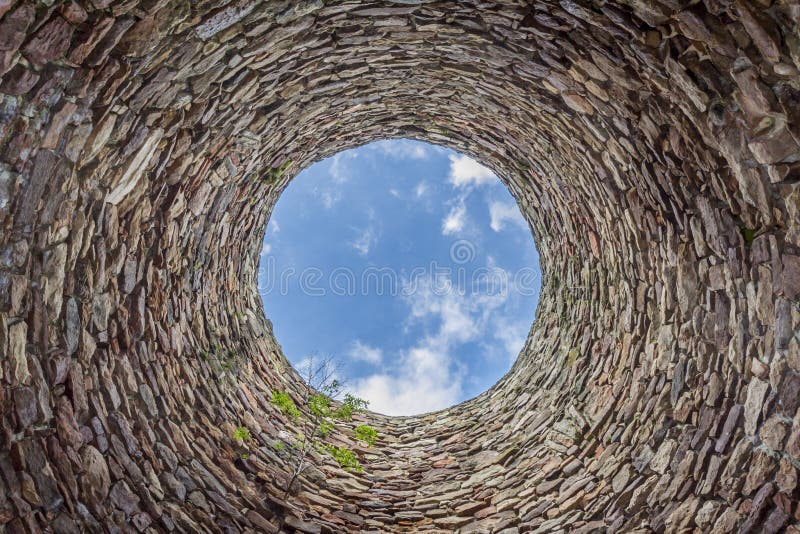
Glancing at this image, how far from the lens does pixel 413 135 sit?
258 inches

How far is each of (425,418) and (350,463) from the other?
181cm

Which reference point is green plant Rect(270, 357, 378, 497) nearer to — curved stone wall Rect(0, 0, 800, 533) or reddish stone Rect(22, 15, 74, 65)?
curved stone wall Rect(0, 0, 800, 533)

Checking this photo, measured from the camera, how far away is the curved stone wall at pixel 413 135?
296 cm

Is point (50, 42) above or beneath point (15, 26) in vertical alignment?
above

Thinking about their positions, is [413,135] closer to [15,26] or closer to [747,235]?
[747,235]

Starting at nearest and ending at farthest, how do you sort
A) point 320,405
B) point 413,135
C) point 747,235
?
1. point 747,235
2. point 320,405
3. point 413,135

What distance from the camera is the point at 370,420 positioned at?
7.47 m

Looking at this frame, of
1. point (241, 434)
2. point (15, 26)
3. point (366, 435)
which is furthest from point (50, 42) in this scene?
point (366, 435)

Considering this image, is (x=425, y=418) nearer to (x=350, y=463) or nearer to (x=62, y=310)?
(x=350, y=463)

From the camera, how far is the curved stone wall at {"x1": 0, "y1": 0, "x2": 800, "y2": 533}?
2963mm

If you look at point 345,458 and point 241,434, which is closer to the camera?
point 241,434

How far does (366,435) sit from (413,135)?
3.75 meters

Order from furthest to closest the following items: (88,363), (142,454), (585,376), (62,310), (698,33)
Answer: (585,376) < (142,454) < (88,363) < (62,310) < (698,33)

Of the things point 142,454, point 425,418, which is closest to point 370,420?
point 425,418
